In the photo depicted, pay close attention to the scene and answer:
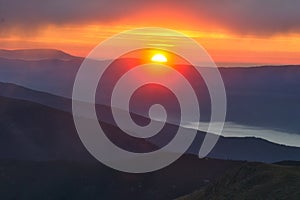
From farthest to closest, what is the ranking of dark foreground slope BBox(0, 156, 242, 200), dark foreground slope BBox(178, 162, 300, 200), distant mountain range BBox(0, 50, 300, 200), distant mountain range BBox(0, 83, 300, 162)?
distant mountain range BBox(0, 83, 300, 162) < dark foreground slope BBox(0, 156, 242, 200) < distant mountain range BBox(0, 50, 300, 200) < dark foreground slope BBox(178, 162, 300, 200)

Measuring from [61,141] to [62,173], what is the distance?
1720 inches

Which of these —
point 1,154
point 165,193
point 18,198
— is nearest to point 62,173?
point 18,198

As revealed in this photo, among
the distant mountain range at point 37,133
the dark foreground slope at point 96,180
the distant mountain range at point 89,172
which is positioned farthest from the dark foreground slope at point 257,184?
the distant mountain range at point 37,133

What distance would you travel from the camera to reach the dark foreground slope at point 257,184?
45875mm

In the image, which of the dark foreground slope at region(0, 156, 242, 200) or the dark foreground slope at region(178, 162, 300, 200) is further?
the dark foreground slope at region(0, 156, 242, 200)

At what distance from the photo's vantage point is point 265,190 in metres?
47.4

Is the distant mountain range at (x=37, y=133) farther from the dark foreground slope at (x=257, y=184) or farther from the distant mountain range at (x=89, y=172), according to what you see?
the dark foreground slope at (x=257, y=184)

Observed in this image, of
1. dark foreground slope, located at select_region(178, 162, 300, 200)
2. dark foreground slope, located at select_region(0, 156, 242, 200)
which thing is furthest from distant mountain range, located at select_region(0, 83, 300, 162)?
dark foreground slope, located at select_region(178, 162, 300, 200)

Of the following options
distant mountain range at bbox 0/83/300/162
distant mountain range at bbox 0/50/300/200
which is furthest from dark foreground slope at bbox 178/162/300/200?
distant mountain range at bbox 0/83/300/162

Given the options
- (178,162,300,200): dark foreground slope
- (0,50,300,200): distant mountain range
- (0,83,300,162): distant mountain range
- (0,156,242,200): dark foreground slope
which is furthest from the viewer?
(0,83,300,162): distant mountain range

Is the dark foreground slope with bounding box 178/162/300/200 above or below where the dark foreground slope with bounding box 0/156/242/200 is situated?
below

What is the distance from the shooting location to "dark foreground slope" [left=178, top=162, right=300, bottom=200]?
45875 millimetres

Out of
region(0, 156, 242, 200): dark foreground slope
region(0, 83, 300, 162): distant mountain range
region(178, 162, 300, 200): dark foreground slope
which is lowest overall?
region(178, 162, 300, 200): dark foreground slope

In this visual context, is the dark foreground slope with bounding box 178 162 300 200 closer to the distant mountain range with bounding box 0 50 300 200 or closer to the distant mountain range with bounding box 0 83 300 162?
the distant mountain range with bounding box 0 50 300 200
